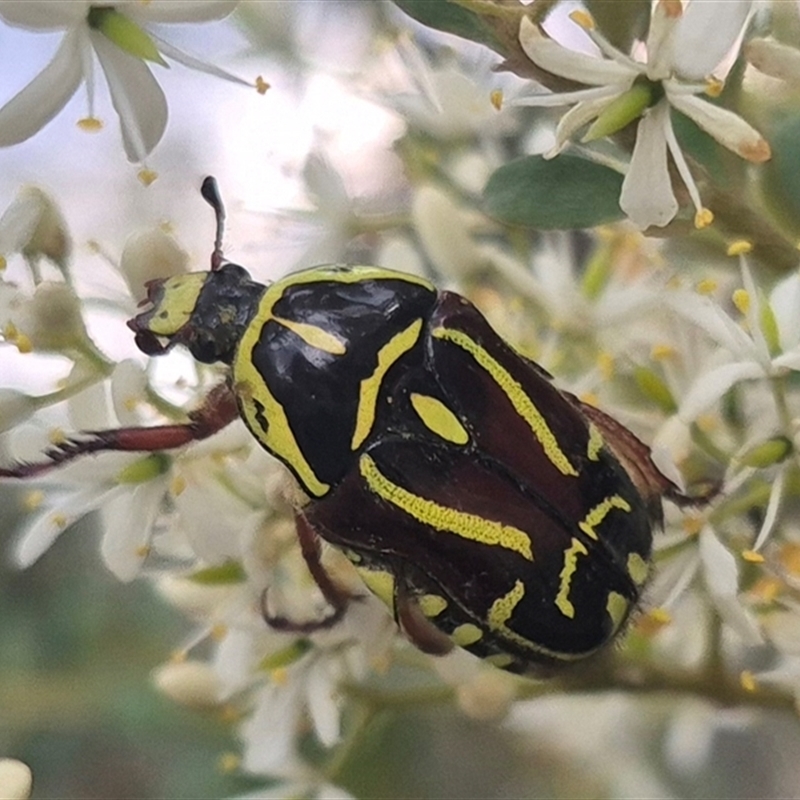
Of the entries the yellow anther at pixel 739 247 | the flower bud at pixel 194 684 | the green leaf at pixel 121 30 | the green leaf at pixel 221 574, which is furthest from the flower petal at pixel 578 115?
the flower bud at pixel 194 684

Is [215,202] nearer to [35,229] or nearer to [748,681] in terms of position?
[35,229]

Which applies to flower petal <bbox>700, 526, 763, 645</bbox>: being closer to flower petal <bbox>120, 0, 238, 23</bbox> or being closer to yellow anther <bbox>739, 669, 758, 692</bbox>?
yellow anther <bbox>739, 669, 758, 692</bbox>

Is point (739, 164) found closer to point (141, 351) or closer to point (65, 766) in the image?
point (141, 351)

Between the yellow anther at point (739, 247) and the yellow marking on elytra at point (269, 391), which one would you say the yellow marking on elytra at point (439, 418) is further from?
the yellow anther at point (739, 247)

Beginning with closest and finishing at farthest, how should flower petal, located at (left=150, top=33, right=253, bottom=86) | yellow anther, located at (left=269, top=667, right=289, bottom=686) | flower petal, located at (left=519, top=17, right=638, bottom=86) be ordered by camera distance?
flower petal, located at (left=519, top=17, right=638, bottom=86)
flower petal, located at (left=150, top=33, right=253, bottom=86)
yellow anther, located at (left=269, top=667, right=289, bottom=686)

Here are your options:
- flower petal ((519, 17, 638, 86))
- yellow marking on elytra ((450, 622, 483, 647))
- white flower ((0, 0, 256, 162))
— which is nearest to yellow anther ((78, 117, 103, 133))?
white flower ((0, 0, 256, 162))

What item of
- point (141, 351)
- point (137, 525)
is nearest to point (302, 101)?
point (141, 351)

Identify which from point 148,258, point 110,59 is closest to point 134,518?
point 148,258
